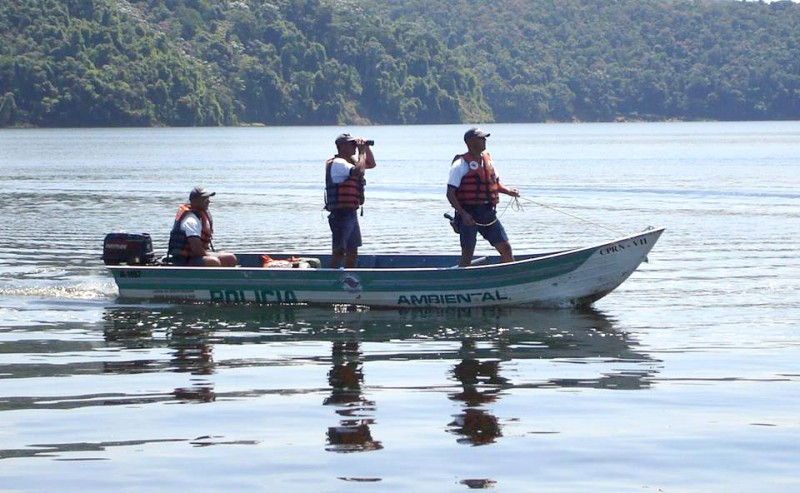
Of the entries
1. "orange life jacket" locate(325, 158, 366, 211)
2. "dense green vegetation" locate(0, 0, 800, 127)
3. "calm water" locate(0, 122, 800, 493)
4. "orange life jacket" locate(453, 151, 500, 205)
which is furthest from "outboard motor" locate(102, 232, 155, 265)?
"dense green vegetation" locate(0, 0, 800, 127)

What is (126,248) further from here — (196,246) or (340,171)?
(340,171)

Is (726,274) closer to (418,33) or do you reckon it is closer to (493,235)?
(493,235)

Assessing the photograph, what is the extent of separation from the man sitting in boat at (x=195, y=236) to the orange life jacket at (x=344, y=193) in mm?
1380

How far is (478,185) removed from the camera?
16.8 metres

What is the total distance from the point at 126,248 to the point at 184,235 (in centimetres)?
108

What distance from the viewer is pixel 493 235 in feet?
56.0

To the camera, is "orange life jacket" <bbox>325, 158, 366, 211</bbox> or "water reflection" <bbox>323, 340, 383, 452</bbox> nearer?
"water reflection" <bbox>323, 340, 383, 452</bbox>

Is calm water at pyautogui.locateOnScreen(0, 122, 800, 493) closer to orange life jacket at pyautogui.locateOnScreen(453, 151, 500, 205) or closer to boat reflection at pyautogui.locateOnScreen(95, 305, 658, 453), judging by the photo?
boat reflection at pyautogui.locateOnScreen(95, 305, 658, 453)

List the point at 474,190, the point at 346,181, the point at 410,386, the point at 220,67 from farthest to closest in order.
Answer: the point at 220,67 → the point at 346,181 → the point at 474,190 → the point at 410,386

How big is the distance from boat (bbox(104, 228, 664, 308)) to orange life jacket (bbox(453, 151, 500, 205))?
0.82 m

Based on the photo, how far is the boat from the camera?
17156 mm

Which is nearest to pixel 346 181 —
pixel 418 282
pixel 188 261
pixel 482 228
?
pixel 418 282

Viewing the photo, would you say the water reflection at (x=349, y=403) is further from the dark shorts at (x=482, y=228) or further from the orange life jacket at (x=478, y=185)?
the orange life jacket at (x=478, y=185)

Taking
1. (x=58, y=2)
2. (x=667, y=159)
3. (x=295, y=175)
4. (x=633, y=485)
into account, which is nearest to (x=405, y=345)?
(x=633, y=485)
